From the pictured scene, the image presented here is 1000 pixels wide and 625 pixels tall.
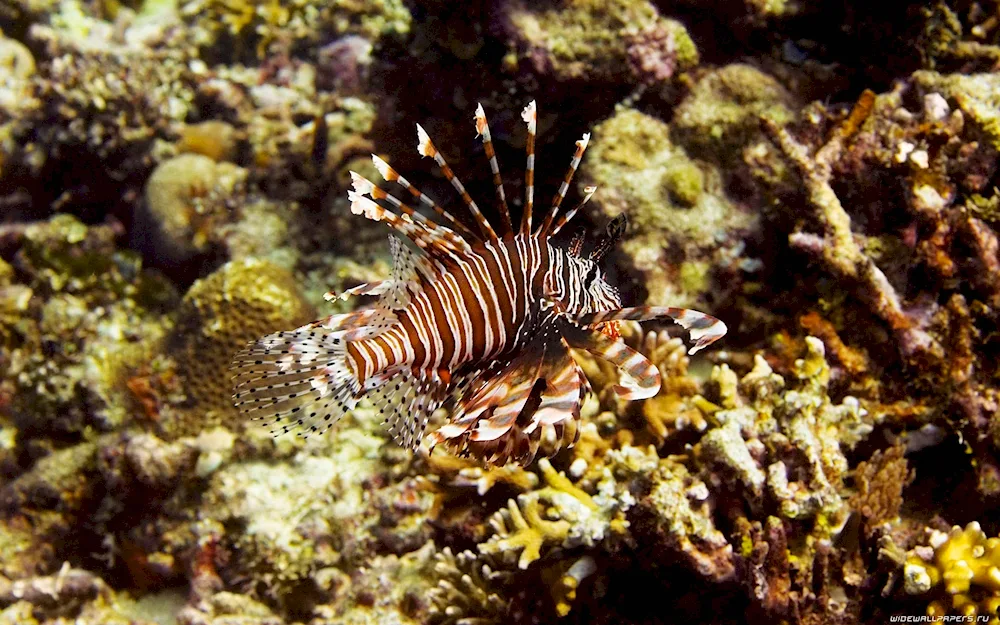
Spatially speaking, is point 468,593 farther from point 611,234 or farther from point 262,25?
point 262,25

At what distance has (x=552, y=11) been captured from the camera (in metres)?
4.46

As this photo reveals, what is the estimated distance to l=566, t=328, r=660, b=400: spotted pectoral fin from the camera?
2363 mm

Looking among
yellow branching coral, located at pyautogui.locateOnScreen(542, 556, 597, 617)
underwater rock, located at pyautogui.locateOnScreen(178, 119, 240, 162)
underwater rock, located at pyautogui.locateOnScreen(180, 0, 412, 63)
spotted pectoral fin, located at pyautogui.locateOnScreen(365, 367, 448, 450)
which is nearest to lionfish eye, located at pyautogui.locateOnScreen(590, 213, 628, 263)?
spotted pectoral fin, located at pyautogui.locateOnScreen(365, 367, 448, 450)

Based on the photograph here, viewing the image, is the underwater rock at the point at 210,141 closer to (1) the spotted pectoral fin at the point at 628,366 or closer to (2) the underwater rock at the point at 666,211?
(2) the underwater rock at the point at 666,211

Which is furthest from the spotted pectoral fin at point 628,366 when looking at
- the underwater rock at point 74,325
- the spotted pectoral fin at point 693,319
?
the underwater rock at point 74,325

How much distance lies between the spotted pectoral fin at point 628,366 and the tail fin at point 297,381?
0.97 m

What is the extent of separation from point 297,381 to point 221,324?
8.70 ft

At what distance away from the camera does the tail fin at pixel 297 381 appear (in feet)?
8.70

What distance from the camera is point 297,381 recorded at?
2.70 metres

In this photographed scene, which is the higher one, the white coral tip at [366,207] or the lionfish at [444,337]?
the white coral tip at [366,207]

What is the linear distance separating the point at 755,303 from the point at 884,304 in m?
0.73

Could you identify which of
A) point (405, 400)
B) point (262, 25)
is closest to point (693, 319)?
point (405, 400)

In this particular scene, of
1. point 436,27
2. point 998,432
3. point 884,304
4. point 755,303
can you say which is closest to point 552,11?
point 436,27

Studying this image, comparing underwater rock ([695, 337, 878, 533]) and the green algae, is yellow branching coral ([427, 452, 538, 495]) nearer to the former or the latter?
underwater rock ([695, 337, 878, 533])
